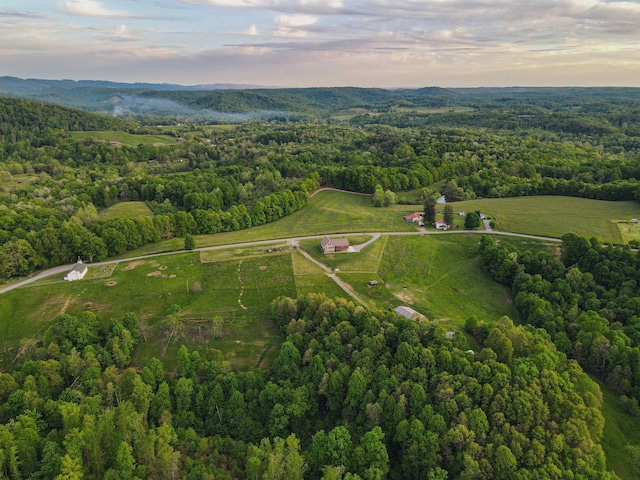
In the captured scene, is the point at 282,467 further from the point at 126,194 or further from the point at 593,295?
the point at 126,194

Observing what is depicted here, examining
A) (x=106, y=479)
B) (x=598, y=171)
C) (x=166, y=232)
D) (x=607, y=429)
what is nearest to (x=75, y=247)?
(x=166, y=232)

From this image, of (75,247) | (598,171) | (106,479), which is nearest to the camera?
(106,479)

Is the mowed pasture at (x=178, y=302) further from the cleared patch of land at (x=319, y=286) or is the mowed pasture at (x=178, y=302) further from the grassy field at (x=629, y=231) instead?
the grassy field at (x=629, y=231)

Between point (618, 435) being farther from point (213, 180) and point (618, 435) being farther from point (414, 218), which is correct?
point (213, 180)

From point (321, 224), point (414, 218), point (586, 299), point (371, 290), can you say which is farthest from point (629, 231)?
point (321, 224)

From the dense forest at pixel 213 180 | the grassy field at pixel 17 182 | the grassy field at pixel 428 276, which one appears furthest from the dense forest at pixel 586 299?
the grassy field at pixel 17 182

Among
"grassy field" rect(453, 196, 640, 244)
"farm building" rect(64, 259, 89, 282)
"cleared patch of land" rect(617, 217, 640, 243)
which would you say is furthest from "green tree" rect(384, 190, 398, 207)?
"farm building" rect(64, 259, 89, 282)
